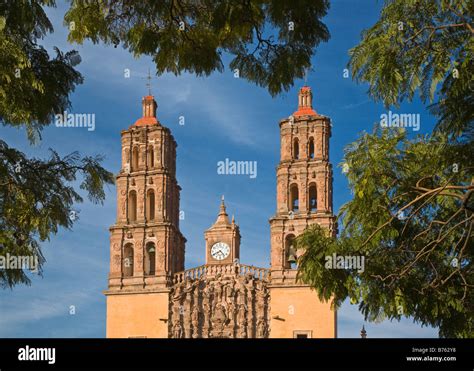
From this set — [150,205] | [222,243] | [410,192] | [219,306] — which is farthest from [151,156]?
[410,192]

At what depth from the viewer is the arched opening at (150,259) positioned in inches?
1610

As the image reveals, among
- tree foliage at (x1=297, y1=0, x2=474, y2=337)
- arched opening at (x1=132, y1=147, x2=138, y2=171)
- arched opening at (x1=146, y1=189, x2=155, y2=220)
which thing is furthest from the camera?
arched opening at (x1=132, y1=147, x2=138, y2=171)

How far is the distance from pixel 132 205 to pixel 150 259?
2.66 meters

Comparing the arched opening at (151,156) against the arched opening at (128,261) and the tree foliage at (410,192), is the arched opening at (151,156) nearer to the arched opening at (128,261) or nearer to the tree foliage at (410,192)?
the arched opening at (128,261)

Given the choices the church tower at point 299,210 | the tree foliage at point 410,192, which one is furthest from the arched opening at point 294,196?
the tree foliage at point 410,192

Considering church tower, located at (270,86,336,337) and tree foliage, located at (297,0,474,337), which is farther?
church tower, located at (270,86,336,337)

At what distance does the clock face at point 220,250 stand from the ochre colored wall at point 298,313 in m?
3.02

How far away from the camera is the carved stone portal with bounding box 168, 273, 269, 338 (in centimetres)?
3994

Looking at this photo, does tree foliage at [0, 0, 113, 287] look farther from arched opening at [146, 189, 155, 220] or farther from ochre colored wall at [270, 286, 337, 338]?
arched opening at [146, 189, 155, 220]

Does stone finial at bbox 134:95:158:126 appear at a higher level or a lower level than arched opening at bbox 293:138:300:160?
higher

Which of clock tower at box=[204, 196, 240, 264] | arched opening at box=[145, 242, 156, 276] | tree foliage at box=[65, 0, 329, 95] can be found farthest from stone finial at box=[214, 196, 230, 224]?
tree foliage at box=[65, 0, 329, 95]

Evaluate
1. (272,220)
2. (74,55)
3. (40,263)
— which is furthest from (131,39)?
(272,220)
